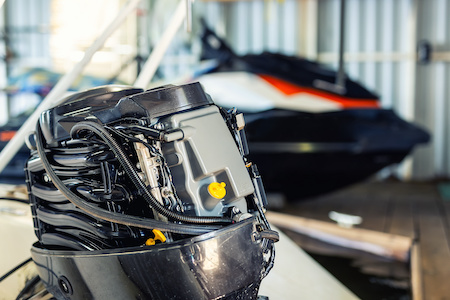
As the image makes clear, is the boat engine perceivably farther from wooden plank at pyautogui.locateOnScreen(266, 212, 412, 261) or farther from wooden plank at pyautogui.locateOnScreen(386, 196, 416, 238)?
wooden plank at pyautogui.locateOnScreen(386, 196, 416, 238)

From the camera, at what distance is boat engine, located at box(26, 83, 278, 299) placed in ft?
2.76

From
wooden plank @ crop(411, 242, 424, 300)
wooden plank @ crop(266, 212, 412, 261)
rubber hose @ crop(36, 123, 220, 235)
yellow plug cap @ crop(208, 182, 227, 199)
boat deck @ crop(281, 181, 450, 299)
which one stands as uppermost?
yellow plug cap @ crop(208, 182, 227, 199)

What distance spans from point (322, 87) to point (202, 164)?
254cm

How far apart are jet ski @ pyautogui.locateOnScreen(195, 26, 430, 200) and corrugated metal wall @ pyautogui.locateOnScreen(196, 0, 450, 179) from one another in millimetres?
2359

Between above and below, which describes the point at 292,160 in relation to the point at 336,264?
above

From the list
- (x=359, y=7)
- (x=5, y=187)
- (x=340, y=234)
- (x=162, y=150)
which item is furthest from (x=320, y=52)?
(x=162, y=150)

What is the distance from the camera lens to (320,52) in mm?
5812

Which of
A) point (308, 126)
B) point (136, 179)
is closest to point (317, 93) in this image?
point (308, 126)

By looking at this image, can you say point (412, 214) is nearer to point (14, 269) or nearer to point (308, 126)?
point (308, 126)

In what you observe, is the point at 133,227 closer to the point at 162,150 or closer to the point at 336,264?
the point at 162,150

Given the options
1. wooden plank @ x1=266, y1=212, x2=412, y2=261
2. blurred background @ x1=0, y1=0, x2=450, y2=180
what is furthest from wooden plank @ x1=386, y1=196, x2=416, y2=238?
blurred background @ x1=0, y1=0, x2=450, y2=180

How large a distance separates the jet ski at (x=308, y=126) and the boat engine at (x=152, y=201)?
216 cm

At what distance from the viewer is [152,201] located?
84cm

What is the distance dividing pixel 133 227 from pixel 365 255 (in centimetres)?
165
